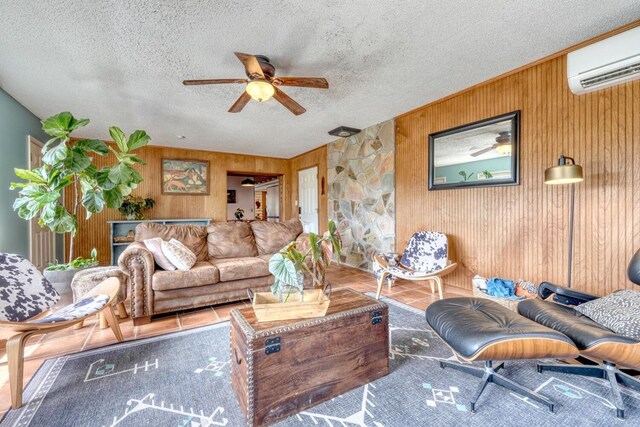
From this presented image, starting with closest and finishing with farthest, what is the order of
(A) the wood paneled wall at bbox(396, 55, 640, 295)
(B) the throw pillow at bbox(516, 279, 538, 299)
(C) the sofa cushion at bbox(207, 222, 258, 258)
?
(A) the wood paneled wall at bbox(396, 55, 640, 295) → (B) the throw pillow at bbox(516, 279, 538, 299) → (C) the sofa cushion at bbox(207, 222, 258, 258)

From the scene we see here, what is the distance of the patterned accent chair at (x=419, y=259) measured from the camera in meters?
3.12

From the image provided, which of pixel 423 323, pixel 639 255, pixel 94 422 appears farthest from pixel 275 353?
pixel 639 255

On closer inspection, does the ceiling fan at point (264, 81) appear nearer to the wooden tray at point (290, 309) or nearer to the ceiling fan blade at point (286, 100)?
the ceiling fan blade at point (286, 100)

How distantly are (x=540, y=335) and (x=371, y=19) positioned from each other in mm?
2248

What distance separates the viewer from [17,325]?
1414 mm

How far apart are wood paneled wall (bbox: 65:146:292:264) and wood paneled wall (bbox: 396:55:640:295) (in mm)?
4483

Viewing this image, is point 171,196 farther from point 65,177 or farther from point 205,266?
point 205,266

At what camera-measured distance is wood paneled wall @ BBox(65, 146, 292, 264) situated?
200 inches

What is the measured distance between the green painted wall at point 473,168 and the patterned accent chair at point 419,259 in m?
0.75

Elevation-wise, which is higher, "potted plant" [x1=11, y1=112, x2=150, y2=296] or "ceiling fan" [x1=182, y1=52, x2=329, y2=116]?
"ceiling fan" [x1=182, y1=52, x2=329, y2=116]

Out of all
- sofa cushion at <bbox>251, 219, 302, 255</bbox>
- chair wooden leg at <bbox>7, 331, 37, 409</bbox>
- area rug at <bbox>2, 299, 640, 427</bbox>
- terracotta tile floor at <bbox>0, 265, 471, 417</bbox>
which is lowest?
terracotta tile floor at <bbox>0, 265, 471, 417</bbox>

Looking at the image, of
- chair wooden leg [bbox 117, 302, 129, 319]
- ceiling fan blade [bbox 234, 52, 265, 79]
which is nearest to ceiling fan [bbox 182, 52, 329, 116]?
ceiling fan blade [bbox 234, 52, 265, 79]

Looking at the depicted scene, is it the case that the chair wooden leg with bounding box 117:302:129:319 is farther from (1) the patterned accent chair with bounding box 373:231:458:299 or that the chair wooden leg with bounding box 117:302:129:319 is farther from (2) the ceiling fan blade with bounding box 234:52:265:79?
(1) the patterned accent chair with bounding box 373:231:458:299

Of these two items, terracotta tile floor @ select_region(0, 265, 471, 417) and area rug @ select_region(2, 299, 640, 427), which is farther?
terracotta tile floor @ select_region(0, 265, 471, 417)
